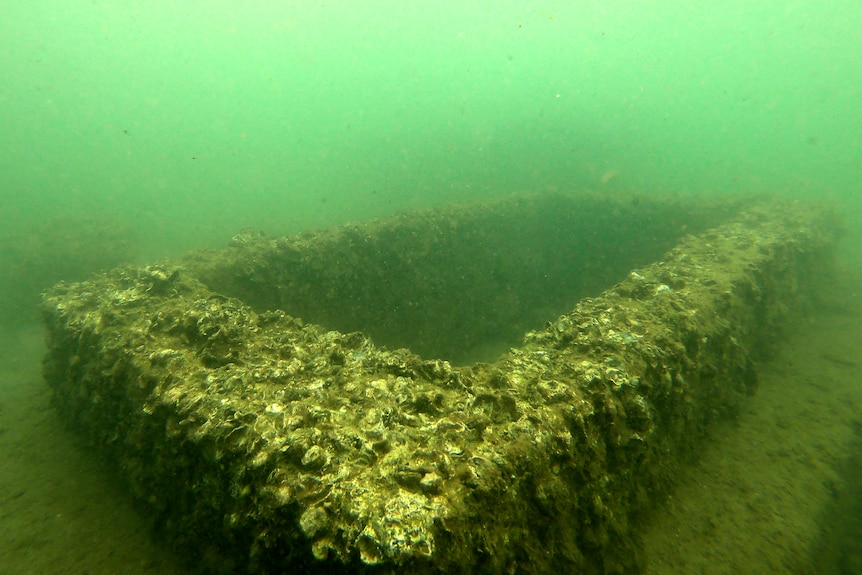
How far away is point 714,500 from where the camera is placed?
14.2 feet

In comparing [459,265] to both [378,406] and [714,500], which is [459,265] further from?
[378,406]

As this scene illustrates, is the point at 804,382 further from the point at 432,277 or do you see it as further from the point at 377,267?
the point at 377,267

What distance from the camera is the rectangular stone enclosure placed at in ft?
7.78

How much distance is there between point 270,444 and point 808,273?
1268 cm

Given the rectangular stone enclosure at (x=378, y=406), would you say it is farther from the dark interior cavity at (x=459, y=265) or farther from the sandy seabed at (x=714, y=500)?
the sandy seabed at (x=714, y=500)

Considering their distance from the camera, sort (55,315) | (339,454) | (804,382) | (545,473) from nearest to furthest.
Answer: (339,454) < (545,473) < (55,315) < (804,382)

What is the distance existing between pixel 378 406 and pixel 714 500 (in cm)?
400

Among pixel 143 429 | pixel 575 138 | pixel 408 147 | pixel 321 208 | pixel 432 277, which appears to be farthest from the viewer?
pixel 408 147

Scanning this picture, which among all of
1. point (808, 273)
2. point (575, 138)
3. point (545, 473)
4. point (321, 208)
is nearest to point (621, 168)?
point (575, 138)

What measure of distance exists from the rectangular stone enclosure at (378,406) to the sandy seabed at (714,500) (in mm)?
315

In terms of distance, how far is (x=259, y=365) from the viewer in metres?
3.92

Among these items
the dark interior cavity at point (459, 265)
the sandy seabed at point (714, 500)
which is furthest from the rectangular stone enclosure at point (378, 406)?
the sandy seabed at point (714, 500)

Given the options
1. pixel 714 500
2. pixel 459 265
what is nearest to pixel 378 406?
pixel 714 500

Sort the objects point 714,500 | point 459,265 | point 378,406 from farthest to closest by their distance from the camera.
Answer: point 459,265, point 714,500, point 378,406
